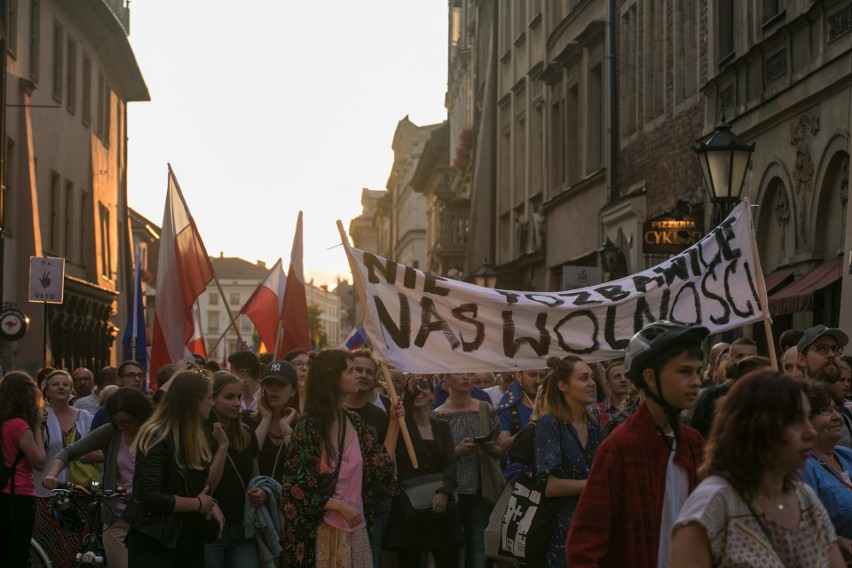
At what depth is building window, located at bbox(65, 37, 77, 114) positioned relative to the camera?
3828 centimetres

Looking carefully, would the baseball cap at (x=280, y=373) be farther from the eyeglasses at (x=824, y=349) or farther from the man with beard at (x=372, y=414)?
the eyeglasses at (x=824, y=349)

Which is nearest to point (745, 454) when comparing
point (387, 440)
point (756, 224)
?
point (387, 440)

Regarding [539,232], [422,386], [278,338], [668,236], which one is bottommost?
[422,386]

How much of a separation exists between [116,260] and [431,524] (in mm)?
39149

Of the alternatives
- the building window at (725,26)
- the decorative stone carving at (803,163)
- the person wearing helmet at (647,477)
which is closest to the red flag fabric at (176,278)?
the decorative stone carving at (803,163)

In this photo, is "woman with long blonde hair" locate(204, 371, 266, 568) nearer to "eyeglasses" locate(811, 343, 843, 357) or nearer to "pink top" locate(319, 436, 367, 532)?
"pink top" locate(319, 436, 367, 532)

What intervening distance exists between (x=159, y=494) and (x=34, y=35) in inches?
1082

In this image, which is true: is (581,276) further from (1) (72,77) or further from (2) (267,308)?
(1) (72,77)

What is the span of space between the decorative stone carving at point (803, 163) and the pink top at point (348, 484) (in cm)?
911

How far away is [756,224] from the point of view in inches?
750

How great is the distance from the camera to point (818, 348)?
973 cm

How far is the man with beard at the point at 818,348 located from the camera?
31.4 ft

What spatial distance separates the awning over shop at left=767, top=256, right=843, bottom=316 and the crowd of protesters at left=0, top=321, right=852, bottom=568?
3.25 meters

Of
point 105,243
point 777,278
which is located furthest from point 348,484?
point 105,243
